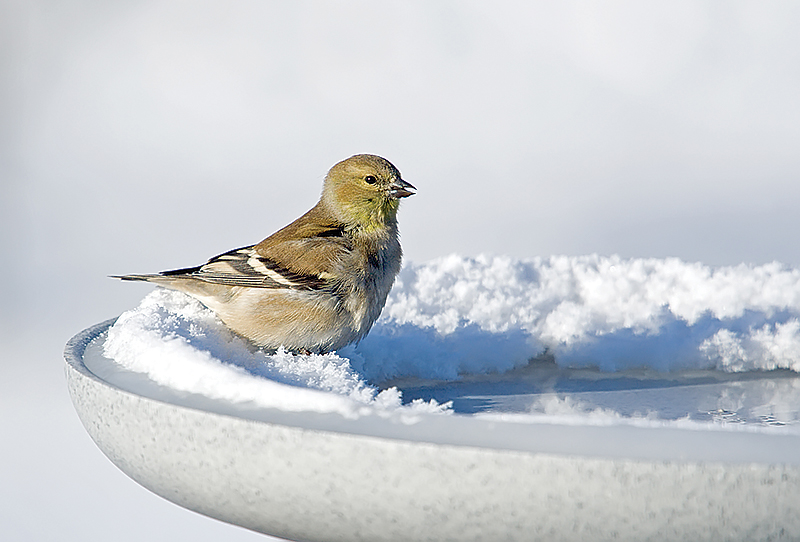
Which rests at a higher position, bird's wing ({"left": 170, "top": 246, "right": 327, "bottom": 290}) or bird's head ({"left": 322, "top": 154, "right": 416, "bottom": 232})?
bird's head ({"left": 322, "top": 154, "right": 416, "bottom": 232})

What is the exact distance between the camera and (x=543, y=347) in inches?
85.2

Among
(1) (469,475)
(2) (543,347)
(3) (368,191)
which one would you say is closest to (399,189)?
(3) (368,191)

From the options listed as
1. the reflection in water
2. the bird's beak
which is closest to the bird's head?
the bird's beak

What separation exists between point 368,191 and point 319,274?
0.28 metres

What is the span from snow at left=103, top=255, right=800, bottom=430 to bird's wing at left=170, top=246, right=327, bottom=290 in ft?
0.29

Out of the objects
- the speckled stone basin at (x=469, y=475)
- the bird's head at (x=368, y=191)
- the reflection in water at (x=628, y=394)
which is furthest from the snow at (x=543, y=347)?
the bird's head at (x=368, y=191)

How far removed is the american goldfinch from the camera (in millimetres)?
1968

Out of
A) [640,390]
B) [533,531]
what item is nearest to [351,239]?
[640,390]

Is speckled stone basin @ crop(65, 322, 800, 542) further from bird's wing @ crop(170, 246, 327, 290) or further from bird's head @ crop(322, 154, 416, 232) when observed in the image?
bird's head @ crop(322, 154, 416, 232)

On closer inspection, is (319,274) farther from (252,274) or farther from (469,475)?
(469,475)

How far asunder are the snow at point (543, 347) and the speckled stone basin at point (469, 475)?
111 millimetres

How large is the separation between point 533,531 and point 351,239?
104cm

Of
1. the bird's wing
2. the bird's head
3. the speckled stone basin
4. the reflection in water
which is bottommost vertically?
the speckled stone basin

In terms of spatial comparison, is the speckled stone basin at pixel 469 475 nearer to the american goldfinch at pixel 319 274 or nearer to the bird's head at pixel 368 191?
the american goldfinch at pixel 319 274
